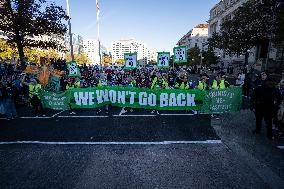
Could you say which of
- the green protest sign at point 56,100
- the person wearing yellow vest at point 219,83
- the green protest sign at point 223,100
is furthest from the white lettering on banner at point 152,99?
the green protest sign at point 56,100

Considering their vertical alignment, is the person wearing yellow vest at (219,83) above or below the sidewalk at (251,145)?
above

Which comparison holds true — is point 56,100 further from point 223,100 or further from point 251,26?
point 251,26

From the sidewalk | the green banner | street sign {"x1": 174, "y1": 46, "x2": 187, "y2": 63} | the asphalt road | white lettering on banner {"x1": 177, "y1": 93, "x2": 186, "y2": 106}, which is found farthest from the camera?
street sign {"x1": 174, "y1": 46, "x2": 187, "y2": 63}

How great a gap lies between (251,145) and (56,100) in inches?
348

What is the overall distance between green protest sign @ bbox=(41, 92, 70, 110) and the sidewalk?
6762mm

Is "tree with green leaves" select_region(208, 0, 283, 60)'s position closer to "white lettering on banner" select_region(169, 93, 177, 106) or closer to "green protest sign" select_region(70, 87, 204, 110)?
"green protest sign" select_region(70, 87, 204, 110)

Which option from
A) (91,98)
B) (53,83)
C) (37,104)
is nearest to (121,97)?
(91,98)

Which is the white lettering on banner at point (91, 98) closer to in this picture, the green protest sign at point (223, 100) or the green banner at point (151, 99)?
the green banner at point (151, 99)

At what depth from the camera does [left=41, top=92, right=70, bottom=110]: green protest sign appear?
40.6ft

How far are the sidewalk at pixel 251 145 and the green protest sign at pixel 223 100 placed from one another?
417mm

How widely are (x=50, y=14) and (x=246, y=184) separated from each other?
24.6 metres

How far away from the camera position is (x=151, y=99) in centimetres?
1181

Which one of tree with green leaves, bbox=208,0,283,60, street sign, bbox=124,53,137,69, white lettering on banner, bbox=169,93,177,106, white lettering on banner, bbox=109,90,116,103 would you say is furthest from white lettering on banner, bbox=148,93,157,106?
tree with green leaves, bbox=208,0,283,60

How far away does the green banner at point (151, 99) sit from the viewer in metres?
10.8
